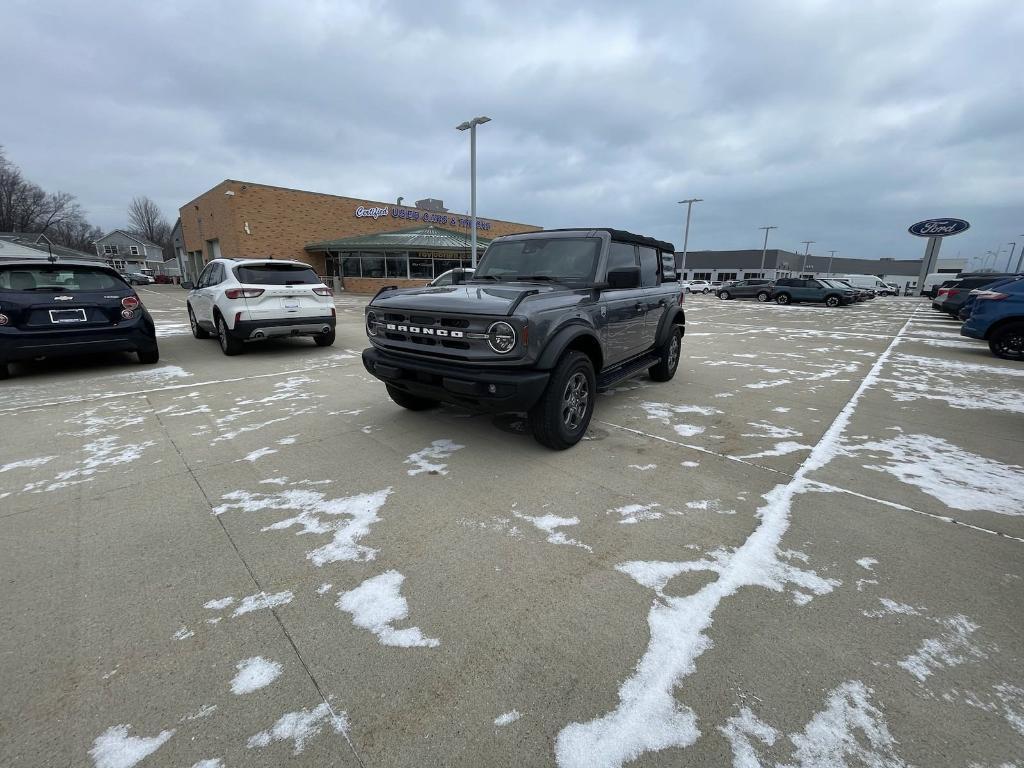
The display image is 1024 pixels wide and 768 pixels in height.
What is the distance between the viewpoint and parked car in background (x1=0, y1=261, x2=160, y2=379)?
570 cm

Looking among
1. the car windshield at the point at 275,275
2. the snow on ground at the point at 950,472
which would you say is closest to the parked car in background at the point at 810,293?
the snow on ground at the point at 950,472

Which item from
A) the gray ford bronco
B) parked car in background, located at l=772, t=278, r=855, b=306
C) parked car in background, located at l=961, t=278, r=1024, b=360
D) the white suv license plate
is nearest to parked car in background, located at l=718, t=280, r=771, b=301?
parked car in background, located at l=772, t=278, r=855, b=306

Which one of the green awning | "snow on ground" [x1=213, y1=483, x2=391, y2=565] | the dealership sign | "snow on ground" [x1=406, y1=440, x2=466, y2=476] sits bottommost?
"snow on ground" [x1=213, y1=483, x2=391, y2=565]

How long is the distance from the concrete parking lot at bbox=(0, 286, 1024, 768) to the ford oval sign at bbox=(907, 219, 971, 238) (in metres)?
52.7

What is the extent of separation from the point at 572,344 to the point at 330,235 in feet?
96.6

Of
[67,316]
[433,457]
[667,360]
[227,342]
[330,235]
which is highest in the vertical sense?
[330,235]

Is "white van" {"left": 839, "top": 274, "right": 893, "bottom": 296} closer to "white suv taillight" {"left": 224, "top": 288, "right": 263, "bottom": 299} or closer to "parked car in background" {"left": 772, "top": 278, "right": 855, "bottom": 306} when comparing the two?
"parked car in background" {"left": 772, "top": 278, "right": 855, "bottom": 306}

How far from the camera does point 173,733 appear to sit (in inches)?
61.8

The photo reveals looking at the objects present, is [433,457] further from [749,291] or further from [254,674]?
[749,291]

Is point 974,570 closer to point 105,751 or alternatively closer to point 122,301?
point 105,751

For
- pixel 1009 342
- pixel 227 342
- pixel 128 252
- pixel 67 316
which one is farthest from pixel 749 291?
pixel 128 252

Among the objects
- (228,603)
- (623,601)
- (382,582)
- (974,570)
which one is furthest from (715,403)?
(228,603)

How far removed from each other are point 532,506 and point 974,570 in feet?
7.95

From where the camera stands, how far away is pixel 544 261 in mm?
4754
